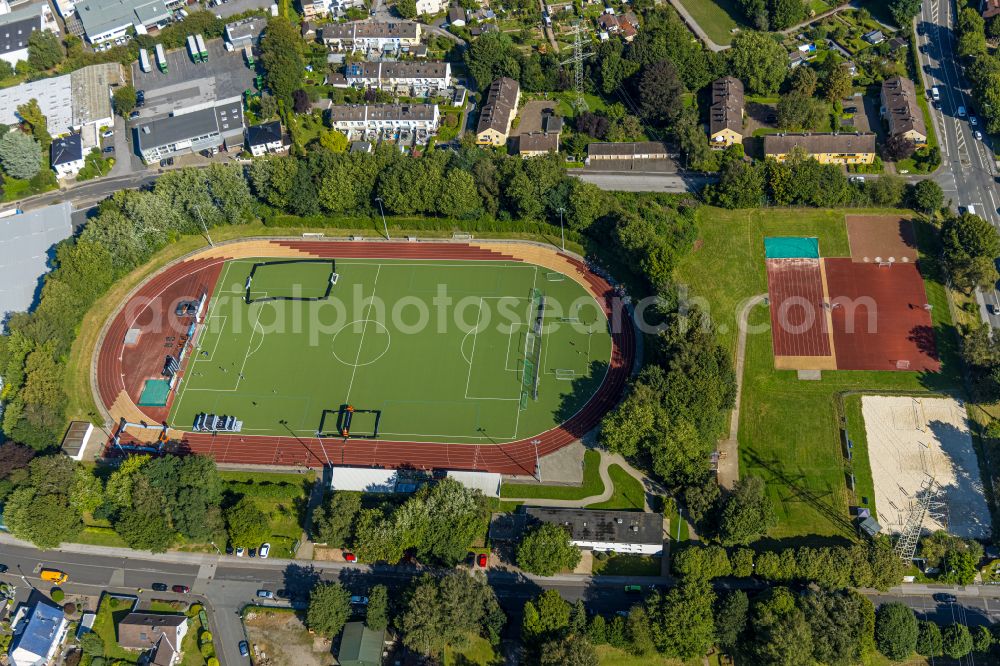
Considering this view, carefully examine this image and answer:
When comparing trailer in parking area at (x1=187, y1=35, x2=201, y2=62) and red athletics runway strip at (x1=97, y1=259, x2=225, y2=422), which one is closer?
red athletics runway strip at (x1=97, y1=259, x2=225, y2=422)

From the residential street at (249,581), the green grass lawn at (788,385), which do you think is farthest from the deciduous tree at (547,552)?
the green grass lawn at (788,385)

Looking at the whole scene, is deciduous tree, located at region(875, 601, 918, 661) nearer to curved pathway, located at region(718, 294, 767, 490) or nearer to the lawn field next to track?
curved pathway, located at region(718, 294, 767, 490)

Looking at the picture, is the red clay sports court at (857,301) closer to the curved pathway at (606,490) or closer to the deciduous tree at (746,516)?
the deciduous tree at (746,516)

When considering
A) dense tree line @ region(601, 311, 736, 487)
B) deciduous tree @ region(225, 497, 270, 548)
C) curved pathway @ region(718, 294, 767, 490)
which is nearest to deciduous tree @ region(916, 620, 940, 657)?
curved pathway @ region(718, 294, 767, 490)

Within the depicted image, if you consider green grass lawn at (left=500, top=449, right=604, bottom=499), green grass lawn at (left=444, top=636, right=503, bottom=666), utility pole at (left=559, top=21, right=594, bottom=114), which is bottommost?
→ green grass lawn at (left=444, top=636, right=503, bottom=666)

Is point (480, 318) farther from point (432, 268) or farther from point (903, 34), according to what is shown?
point (903, 34)

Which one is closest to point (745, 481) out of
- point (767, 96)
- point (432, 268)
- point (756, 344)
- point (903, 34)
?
point (756, 344)
